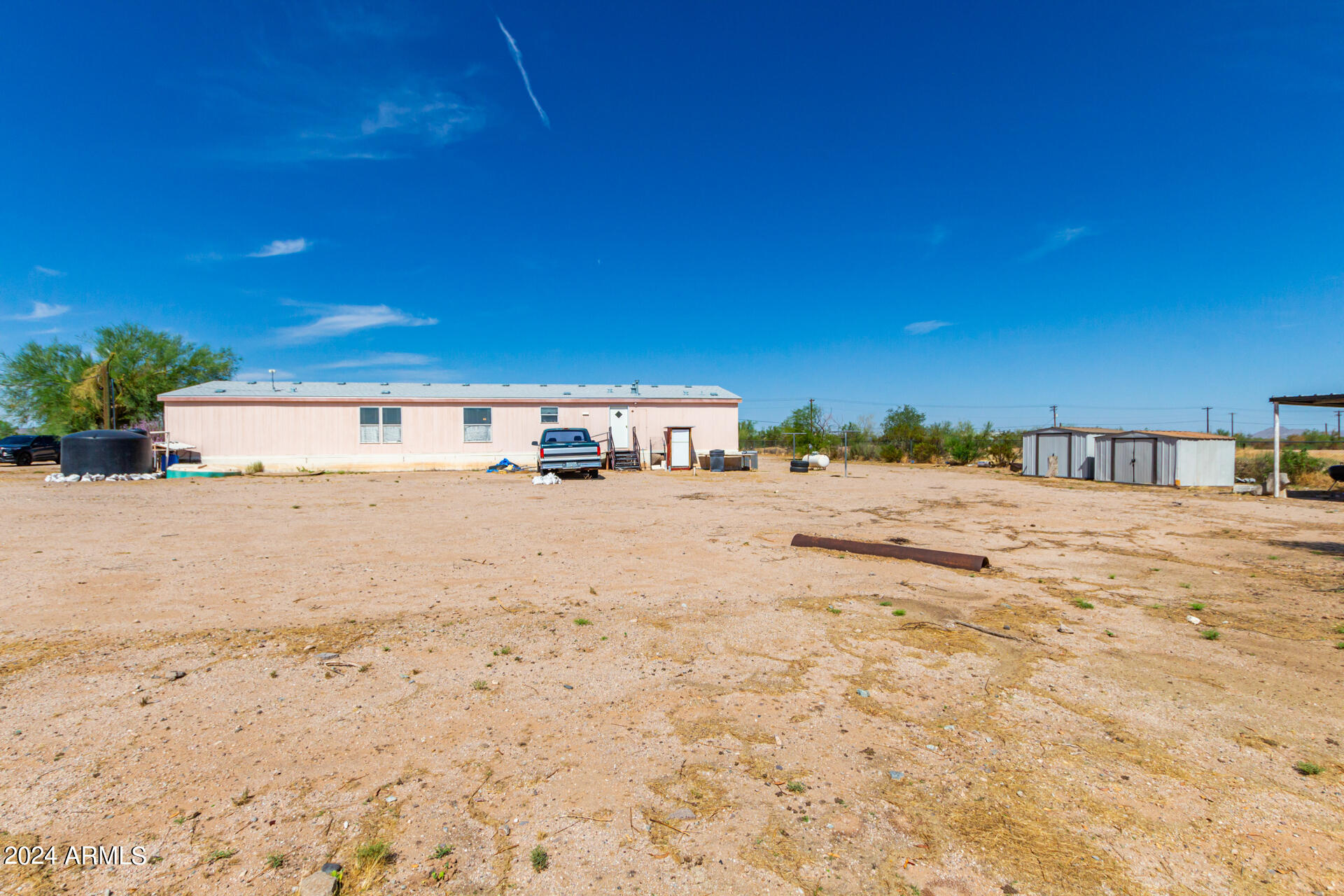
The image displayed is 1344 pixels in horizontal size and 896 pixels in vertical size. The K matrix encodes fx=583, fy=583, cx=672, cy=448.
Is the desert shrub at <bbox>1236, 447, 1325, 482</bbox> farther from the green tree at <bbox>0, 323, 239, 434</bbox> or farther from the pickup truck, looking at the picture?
the green tree at <bbox>0, 323, 239, 434</bbox>

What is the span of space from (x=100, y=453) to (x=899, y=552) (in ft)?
76.5

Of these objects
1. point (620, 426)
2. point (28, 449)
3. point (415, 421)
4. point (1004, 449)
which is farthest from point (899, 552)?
point (28, 449)

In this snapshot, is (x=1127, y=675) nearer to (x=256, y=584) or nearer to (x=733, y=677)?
(x=733, y=677)

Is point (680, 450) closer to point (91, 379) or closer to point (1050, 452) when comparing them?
point (1050, 452)

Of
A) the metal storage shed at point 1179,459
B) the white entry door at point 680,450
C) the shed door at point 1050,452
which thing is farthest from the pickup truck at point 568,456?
the metal storage shed at point 1179,459

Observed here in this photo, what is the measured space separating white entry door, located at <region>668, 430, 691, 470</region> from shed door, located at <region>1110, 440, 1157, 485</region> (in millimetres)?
16636

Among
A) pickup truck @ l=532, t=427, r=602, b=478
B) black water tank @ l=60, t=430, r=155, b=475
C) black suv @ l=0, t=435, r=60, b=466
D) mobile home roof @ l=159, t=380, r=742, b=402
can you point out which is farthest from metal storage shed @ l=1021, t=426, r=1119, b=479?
black suv @ l=0, t=435, r=60, b=466

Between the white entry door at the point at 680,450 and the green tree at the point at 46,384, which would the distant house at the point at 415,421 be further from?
the green tree at the point at 46,384

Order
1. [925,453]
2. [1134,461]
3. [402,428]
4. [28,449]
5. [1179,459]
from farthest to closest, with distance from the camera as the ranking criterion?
1. [925,453]
2. [28,449]
3. [402,428]
4. [1134,461]
5. [1179,459]

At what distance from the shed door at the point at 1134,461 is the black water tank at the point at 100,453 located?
34704 millimetres

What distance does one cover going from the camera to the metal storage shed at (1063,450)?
23922mm

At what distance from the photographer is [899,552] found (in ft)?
25.6

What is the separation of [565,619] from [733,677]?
177 centimetres

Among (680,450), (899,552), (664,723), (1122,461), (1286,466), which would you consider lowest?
(664,723)
